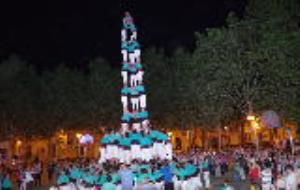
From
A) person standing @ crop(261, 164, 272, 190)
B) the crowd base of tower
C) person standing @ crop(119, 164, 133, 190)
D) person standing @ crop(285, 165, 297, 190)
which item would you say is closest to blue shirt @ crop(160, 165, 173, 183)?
person standing @ crop(119, 164, 133, 190)

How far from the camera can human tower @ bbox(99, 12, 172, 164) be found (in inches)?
1658

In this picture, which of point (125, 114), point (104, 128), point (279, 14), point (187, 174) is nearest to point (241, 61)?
point (279, 14)

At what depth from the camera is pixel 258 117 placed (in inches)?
2144

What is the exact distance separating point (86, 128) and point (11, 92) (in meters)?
10.1

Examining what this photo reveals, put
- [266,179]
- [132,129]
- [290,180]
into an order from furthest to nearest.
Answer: [132,129], [266,179], [290,180]

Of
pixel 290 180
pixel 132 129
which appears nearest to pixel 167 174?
pixel 290 180

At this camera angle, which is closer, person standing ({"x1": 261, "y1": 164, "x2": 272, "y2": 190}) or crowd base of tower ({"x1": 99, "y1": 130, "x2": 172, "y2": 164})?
person standing ({"x1": 261, "y1": 164, "x2": 272, "y2": 190})

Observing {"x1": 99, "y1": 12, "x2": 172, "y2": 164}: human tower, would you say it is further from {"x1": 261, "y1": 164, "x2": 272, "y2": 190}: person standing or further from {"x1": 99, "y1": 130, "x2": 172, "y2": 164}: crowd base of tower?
{"x1": 261, "y1": 164, "x2": 272, "y2": 190}: person standing

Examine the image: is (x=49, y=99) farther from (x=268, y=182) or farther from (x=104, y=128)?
(x=268, y=182)

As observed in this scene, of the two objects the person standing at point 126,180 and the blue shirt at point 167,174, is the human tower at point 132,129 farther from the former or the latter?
the person standing at point 126,180

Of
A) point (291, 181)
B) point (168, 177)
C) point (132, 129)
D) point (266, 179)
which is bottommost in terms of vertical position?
point (291, 181)

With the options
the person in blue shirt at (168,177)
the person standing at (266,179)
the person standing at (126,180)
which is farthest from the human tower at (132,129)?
the person standing at (126,180)

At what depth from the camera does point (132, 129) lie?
4419cm

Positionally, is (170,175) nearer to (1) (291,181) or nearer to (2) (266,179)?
(2) (266,179)
